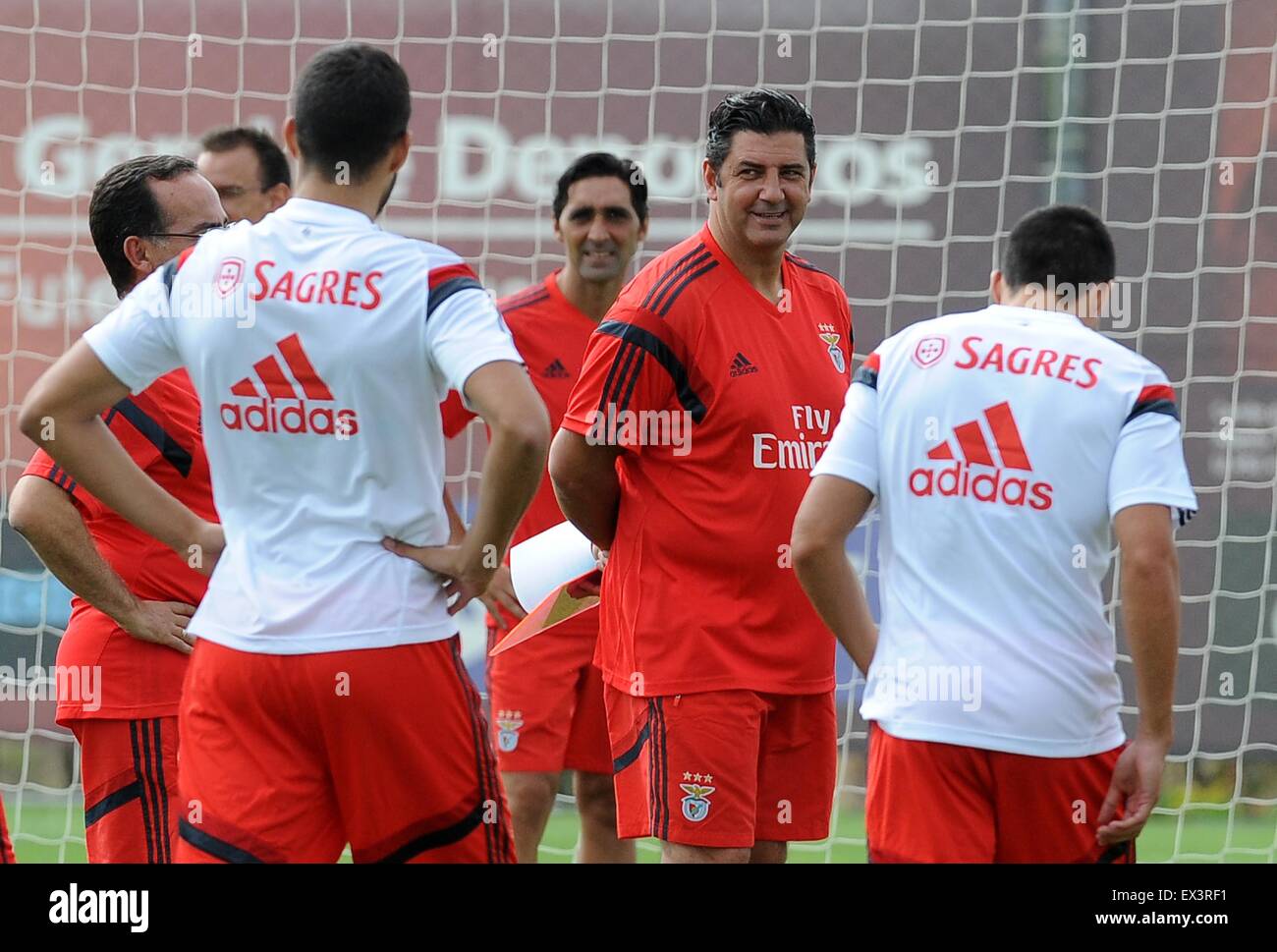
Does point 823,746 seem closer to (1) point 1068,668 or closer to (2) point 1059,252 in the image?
(1) point 1068,668

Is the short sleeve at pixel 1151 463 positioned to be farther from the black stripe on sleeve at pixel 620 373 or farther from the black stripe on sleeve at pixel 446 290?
the black stripe on sleeve at pixel 620 373

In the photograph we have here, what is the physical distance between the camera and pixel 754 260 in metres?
4.05

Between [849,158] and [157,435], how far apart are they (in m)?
4.61

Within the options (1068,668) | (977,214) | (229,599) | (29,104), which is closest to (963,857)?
(1068,668)

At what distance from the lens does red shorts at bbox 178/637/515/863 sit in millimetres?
2783

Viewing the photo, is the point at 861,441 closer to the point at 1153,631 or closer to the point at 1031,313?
the point at 1031,313

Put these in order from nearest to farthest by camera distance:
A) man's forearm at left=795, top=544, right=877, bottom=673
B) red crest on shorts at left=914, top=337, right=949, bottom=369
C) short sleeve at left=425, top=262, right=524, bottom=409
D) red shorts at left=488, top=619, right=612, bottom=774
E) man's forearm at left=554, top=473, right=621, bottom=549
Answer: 1. short sleeve at left=425, top=262, right=524, bottom=409
2. red crest on shorts at left=914, top=337, right=949, bottom=369
3. man's forearm at left=795, top=544, right=877, bottom=673
4. man's forearm at left=554, top=473, right=621, bottom=549
5. red shorts at left=488, top=619, right=612, bottom=774

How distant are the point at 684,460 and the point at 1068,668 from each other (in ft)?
4.09

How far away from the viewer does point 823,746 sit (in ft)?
13.1

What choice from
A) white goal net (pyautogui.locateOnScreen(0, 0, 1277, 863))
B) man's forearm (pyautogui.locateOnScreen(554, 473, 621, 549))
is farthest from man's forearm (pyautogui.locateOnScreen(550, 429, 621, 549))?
white goal net (pyautogui.locateOnScreen(0, 0, 1277, 863))

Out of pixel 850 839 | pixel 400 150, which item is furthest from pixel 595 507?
pixel 850 839

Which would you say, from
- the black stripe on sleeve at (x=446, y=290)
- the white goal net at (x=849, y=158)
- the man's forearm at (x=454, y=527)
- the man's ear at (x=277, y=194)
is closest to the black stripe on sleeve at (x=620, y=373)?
the man's forearm at (x=454, y=527)

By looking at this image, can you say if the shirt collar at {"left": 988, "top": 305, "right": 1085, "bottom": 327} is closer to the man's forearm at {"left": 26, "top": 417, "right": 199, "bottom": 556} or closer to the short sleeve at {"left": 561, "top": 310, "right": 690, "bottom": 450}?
the short sleeve at {"left": 561, "top": 310, "right": 690, "bottom": 450}

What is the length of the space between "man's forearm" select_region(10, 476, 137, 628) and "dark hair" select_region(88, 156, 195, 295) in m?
0.51
